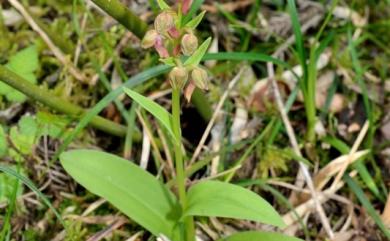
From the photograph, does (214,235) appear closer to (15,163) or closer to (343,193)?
(343,193)

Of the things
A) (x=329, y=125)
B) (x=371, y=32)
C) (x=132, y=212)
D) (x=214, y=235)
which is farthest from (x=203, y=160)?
(x=371, y=32)

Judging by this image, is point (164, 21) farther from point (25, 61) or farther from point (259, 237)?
point (25, 61)

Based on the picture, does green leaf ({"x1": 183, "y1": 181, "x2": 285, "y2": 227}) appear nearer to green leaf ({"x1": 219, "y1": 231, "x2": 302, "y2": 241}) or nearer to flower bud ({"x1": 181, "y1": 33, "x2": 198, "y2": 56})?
green leaf ({"x1": 219, "y1": 231, "x2": 302, "y2": 241})

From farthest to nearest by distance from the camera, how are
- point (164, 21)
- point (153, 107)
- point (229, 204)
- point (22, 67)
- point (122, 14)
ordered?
point (22, 67)
point (122, 14)
point (229, 204)
point (153, 107)
point (164, 21)

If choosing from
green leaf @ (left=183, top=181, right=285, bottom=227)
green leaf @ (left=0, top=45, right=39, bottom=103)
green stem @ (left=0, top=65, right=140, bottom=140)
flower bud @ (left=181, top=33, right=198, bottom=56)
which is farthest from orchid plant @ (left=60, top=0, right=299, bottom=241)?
green leaf @ (left=0, top=45, right=39, bottom=103)

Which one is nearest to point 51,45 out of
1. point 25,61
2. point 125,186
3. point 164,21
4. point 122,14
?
point 25,61

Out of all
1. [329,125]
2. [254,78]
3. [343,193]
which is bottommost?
[343,193]
